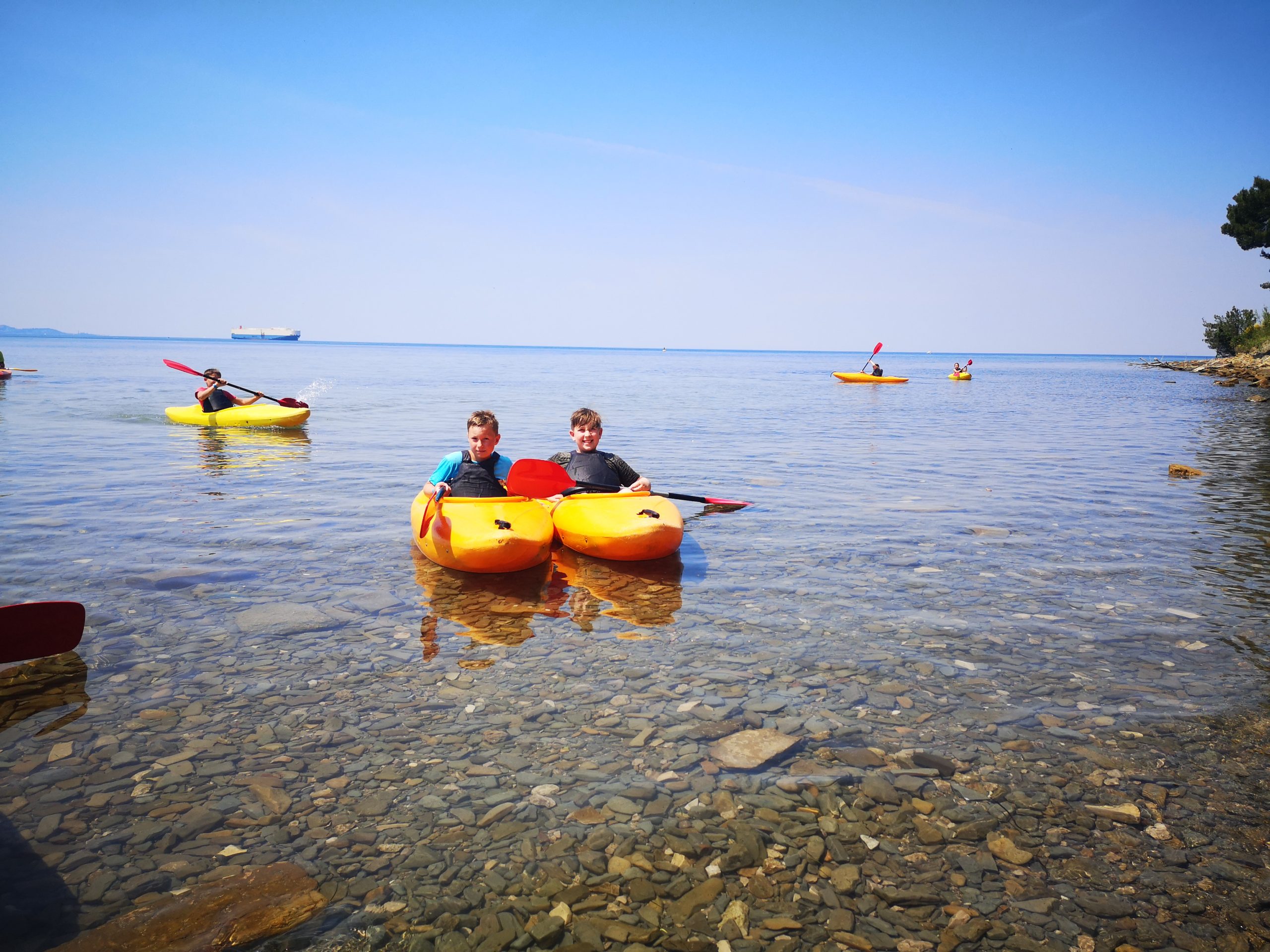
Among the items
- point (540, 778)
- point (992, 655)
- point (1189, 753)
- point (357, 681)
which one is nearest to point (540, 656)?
point (357, 681)

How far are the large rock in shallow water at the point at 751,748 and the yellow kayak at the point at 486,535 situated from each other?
12.0ft

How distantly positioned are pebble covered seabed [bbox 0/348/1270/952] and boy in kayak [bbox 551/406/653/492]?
5.54 feet

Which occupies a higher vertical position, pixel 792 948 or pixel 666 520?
pixel 666 520

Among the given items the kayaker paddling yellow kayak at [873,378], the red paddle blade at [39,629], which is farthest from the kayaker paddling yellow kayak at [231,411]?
the kayaker paddling yellow kayak at [873,378]

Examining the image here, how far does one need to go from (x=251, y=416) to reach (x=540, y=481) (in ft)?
46.9

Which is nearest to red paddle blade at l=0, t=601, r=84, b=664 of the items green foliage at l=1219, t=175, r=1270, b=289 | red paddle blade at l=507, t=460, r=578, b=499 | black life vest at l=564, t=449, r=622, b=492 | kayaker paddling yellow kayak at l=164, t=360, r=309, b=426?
red paddle blade at l=507, t=460, r=578, b=499

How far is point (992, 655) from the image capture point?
586 centimetres

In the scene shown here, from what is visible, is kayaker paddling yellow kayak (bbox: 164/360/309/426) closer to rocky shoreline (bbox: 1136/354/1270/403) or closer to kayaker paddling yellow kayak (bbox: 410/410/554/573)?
kayaker paddling yellow kayak (bbox: 410/410/554/573)

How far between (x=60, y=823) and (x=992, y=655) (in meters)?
6.03

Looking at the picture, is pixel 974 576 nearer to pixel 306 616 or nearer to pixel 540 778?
pixel 540 778

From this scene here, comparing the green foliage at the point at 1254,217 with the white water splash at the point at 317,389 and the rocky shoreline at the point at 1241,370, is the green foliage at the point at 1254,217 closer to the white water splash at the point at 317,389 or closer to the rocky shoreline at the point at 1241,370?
the rocky shoreline at the point at 1241,370

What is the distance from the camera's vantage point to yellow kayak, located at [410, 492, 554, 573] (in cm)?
762

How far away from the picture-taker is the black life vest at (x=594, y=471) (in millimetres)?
9156

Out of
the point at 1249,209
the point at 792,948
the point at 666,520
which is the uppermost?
the point at 1249,209
